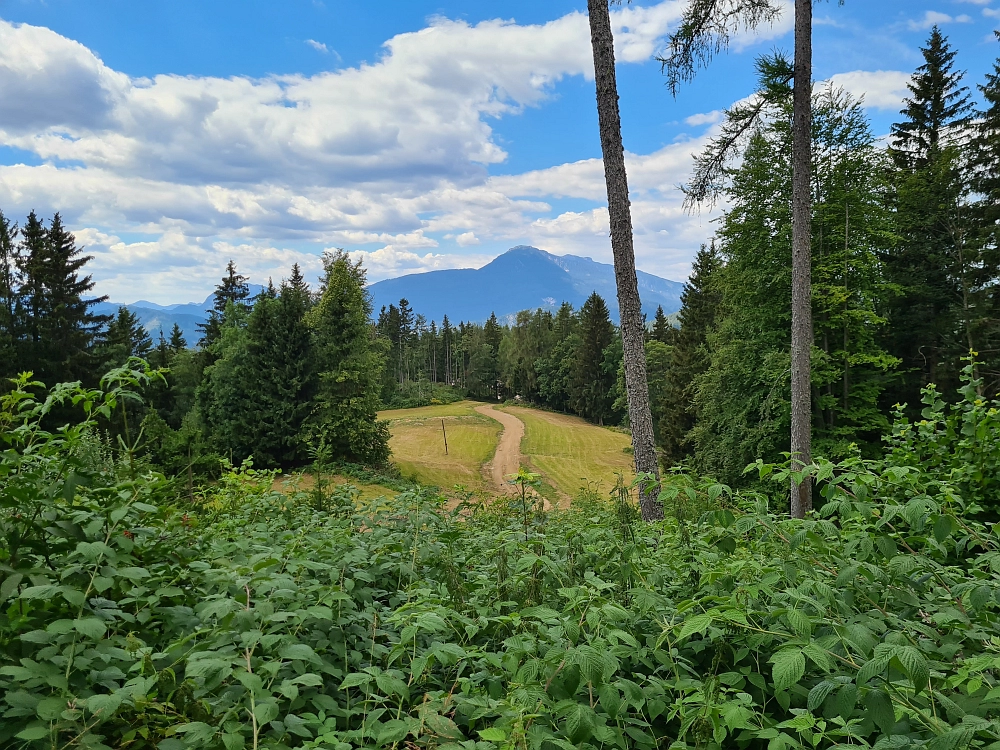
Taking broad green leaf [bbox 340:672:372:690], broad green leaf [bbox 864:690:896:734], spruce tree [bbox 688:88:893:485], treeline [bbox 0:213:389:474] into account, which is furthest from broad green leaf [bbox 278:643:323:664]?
treeline [bbox 0:213:389:474]

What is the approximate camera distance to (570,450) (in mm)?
41375

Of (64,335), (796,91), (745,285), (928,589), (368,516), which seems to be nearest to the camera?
(928,589)

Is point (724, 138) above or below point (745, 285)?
above

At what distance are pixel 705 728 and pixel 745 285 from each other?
17.1m

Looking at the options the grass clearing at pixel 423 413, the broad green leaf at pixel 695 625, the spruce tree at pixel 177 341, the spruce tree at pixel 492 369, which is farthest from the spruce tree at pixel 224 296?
the broad green leaf at pixel 695 625

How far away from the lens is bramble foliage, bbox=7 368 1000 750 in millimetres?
1454

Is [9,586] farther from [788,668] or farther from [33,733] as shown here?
[788,668]

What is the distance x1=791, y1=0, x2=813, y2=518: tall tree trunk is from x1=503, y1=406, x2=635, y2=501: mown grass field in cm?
1455

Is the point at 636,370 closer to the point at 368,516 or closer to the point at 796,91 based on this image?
the point at 368,516

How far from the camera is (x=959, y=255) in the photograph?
18703 millimetres

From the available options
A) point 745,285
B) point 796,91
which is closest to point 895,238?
point 745,285

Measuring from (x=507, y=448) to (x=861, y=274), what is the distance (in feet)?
96.6

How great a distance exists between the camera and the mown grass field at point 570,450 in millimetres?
29606

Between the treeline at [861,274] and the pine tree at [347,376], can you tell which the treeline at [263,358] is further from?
the treeline at [861,274]
